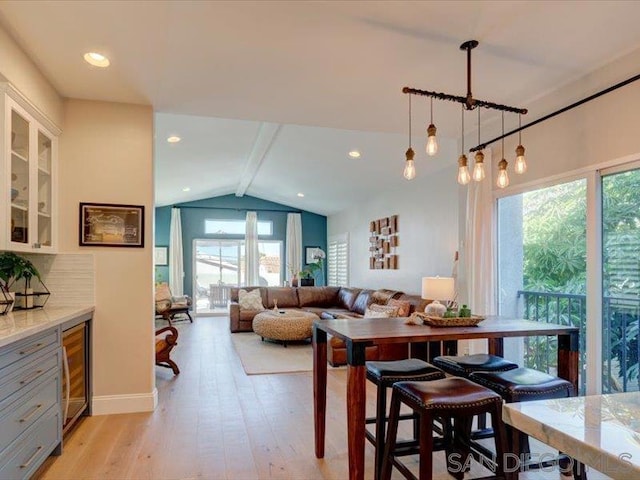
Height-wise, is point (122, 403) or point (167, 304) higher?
point (167, 304)

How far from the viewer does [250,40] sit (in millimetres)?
2432

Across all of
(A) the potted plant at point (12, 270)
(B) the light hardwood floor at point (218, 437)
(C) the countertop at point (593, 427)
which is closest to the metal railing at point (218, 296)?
(B) the light hardwood floor at point (218, 437)

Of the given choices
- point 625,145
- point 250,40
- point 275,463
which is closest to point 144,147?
point 250,40

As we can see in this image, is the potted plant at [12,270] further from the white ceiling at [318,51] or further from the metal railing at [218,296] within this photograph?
the metal railing at [218,296]

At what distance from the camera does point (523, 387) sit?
6.95 feet

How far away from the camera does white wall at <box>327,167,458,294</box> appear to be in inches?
218

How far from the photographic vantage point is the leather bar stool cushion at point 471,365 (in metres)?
2.45

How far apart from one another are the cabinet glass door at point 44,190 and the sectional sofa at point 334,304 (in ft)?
10.2

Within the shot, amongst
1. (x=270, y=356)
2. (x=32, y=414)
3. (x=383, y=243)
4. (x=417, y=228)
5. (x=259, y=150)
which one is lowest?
(x=270, y=356)

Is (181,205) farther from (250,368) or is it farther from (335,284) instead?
(250,368)

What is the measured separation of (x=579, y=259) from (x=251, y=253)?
27.1 ft

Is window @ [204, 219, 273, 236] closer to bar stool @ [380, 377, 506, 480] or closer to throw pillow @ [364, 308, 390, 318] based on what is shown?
throw pillow @ [364, 308, 390, 318]

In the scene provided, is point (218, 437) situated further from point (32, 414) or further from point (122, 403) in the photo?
point (32, 414)

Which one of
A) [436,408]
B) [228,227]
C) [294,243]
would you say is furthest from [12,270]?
[294,243]
